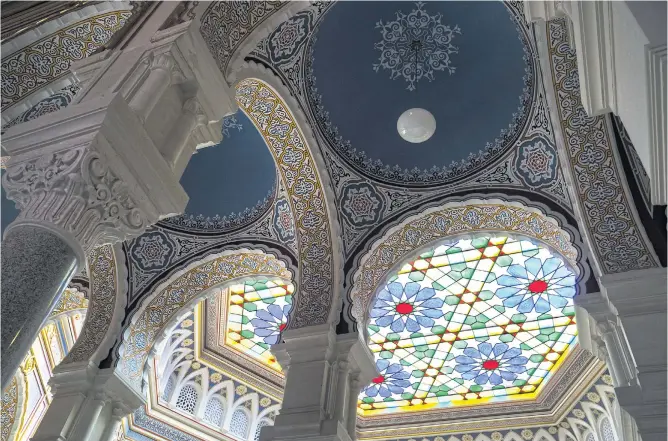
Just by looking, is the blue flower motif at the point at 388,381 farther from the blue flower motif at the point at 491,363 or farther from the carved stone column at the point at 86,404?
the carved stone column at the point at 86,404

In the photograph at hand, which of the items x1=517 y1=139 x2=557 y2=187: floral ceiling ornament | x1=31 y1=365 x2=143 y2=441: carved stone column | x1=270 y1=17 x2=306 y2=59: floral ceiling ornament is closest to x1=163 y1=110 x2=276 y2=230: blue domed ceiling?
x1=270 y1=17 x2=306 y2=59: floral ceiling ornament

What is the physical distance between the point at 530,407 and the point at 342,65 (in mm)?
5312

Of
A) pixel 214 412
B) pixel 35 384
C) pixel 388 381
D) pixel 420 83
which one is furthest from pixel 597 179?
pixel 35 384

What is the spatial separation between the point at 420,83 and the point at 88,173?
338cm

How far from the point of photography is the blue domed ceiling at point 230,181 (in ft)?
19.4

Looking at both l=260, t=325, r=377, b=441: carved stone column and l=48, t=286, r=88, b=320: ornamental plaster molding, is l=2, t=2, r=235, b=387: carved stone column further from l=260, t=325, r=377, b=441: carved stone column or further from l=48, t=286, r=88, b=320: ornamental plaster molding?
l=48, t=286, r=88, b=320: ornamental plaster molding

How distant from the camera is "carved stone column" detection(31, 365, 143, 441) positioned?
500 cm

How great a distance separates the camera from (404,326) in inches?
312

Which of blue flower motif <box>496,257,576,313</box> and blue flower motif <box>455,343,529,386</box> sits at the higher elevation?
blue flower motif <box>496,257,576,313</box>

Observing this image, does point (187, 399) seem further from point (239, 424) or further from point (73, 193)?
point (73, 193)

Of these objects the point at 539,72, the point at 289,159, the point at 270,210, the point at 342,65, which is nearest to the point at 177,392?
the point at 270,210

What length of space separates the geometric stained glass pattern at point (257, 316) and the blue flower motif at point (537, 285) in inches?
98.5

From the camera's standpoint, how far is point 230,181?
19.9ft

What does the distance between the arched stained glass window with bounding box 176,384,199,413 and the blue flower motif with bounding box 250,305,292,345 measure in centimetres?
112
